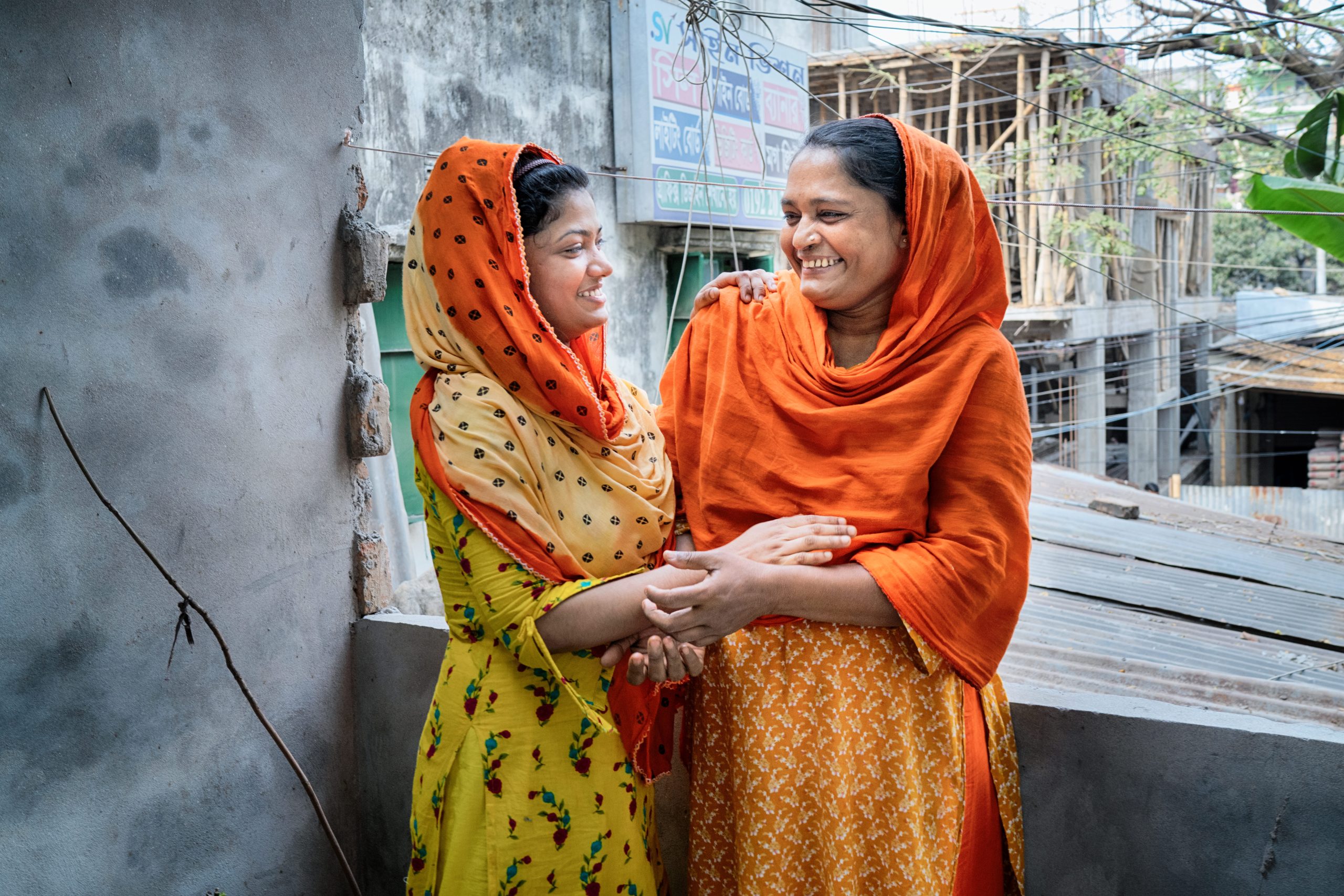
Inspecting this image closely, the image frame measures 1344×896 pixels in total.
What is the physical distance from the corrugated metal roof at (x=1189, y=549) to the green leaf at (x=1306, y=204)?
2.15 meters

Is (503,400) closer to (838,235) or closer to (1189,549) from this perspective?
(838,235)

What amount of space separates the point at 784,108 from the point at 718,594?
335 inches

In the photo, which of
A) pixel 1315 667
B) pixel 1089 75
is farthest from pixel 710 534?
pixel 1089 75

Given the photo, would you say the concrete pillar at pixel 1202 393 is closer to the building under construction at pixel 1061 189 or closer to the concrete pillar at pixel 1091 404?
the building under construction at pixel 1061 189

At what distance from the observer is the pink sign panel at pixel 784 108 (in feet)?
30.1

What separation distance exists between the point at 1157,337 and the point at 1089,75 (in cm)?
515

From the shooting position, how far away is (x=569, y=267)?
6.07ft

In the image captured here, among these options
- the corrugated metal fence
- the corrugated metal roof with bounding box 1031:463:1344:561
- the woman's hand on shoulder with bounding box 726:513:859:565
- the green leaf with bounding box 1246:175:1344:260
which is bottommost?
the corrugated metal fence

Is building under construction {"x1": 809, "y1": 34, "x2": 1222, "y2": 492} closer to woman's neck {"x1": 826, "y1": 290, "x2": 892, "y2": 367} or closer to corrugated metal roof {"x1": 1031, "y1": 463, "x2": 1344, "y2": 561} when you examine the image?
corrugated metal roof {"x1": 1031, "y1": 463, "x2": 1344, "y2": 561}

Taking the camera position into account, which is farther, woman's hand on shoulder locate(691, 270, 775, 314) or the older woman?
woman's hand on shoulder locate(691, 270, 775, 314)

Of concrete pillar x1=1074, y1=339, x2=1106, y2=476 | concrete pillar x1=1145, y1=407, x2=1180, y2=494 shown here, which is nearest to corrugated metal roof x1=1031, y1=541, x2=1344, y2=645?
concrete pillar x1=1074, y1=339, x2=1106, y2=476

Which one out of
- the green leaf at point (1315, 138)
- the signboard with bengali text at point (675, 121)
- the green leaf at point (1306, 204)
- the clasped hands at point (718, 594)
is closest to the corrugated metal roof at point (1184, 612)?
the clasped hands at point (718, 594)

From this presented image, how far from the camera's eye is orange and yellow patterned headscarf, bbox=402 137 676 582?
1696 millimetres

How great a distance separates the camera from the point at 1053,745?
2.11 meters
